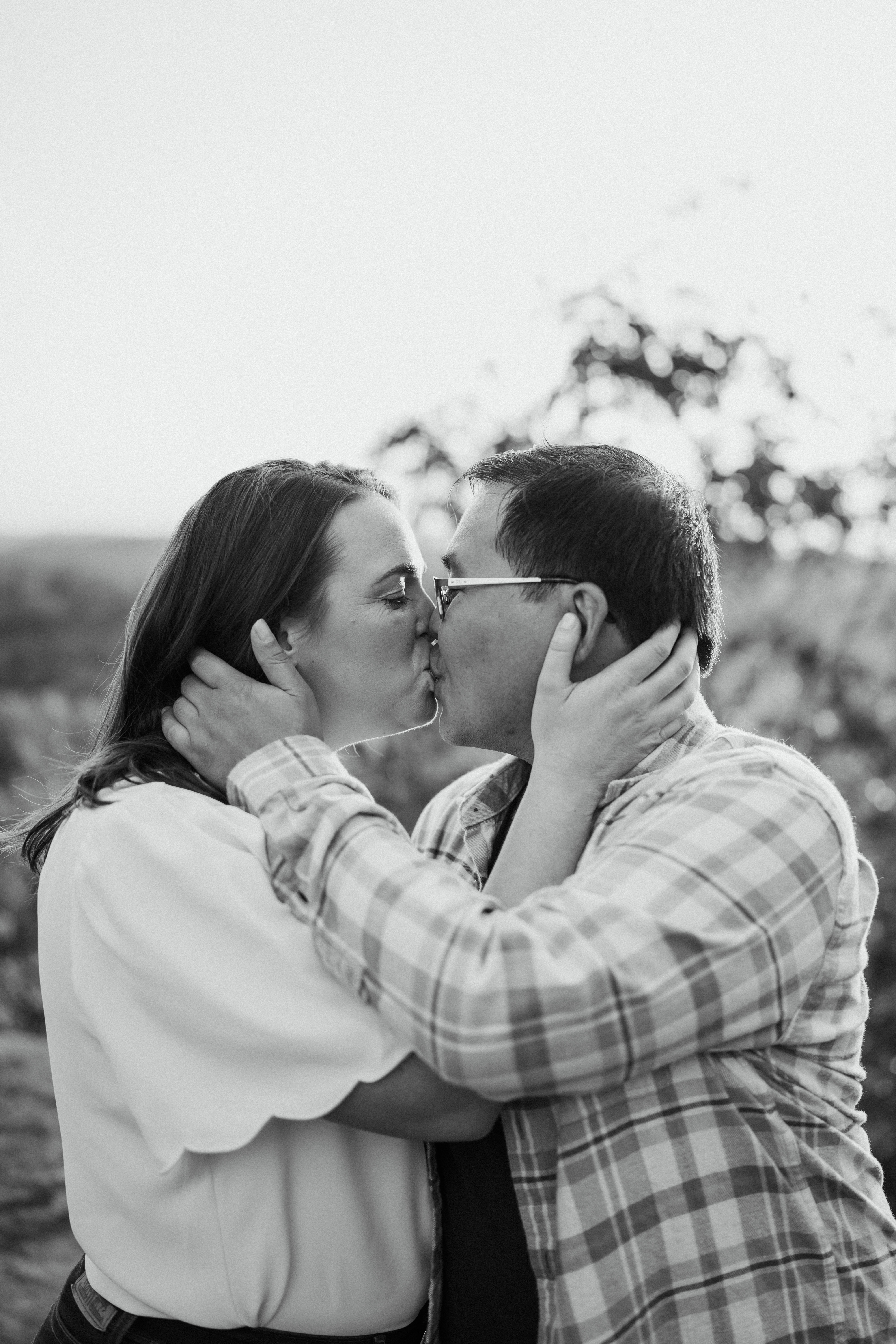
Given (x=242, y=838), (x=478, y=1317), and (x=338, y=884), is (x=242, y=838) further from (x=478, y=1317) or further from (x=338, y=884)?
(x=478, y=1317)

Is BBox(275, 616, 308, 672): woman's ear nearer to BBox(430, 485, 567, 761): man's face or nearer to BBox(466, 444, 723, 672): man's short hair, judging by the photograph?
BBox(430, 485, 567, 761): man's face

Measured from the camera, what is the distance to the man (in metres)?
1.76

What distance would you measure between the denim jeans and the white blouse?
0.06ft

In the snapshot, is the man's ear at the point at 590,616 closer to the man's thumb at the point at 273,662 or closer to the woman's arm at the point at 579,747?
the woman's arm at the point at 579,747

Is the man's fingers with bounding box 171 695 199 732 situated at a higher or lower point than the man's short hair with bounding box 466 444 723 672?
lower

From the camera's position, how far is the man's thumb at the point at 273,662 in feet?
7.86

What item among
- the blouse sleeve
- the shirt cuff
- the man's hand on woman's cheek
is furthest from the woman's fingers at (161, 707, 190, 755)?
the blouse sleeve

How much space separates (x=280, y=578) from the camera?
249 cm

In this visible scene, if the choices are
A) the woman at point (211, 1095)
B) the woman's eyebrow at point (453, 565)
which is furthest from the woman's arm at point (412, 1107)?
the woman's eyebrow at point (453, 565)

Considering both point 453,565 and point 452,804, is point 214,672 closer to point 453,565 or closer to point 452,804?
point 453,565

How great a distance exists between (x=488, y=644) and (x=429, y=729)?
8.41 feet

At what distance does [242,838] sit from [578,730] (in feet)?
2.19

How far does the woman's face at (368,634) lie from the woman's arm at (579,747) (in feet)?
1.29

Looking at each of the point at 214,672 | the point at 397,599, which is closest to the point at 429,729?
the point at 397,599
